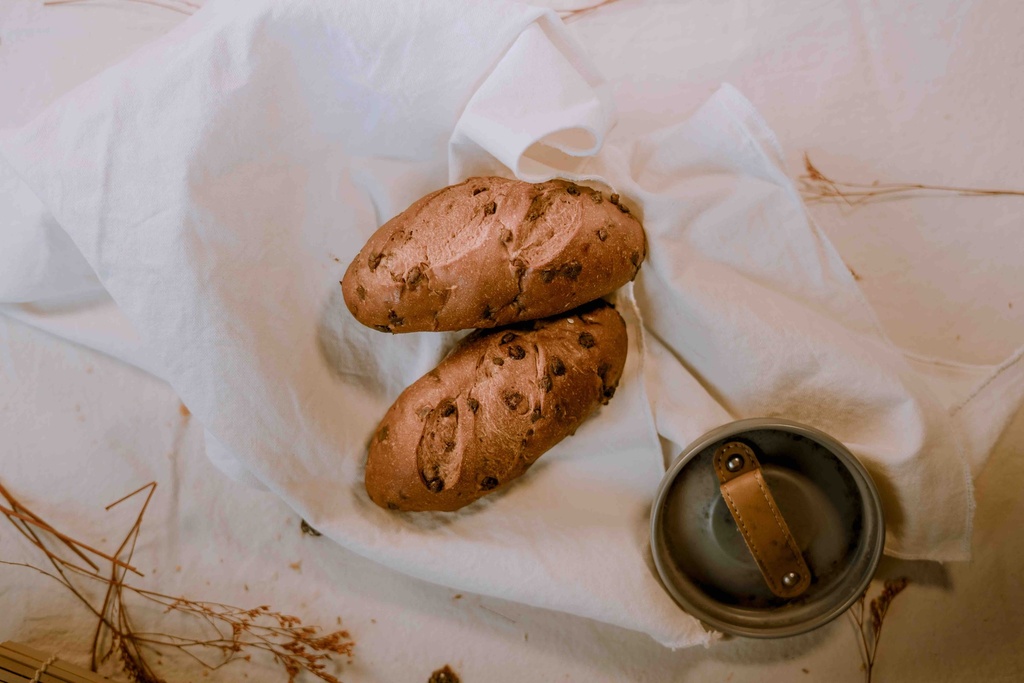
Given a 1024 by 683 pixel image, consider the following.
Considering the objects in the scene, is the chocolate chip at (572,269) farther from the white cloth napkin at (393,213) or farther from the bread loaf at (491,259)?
the white cloth napkin at (393,213)

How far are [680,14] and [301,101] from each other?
599 millimetres

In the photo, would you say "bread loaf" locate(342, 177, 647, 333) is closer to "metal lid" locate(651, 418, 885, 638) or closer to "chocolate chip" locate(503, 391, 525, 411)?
"chocolate chip" locate(503, 391, 525, 411)

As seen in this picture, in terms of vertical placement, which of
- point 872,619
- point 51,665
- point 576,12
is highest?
point 576,12

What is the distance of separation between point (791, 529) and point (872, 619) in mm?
275

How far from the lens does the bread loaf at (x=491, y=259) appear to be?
0.79 metres

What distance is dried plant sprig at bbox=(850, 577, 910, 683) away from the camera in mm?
1006

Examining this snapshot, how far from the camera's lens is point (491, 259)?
2.57 feet

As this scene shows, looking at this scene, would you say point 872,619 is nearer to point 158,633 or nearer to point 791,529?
point 791,529

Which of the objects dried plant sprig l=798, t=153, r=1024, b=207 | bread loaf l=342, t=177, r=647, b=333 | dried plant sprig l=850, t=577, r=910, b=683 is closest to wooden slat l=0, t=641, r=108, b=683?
bread loaf l=342, t=177, r=647, b=333

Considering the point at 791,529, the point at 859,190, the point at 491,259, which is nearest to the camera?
the point at 491,259

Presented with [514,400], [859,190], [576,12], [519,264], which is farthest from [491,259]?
[859,190]

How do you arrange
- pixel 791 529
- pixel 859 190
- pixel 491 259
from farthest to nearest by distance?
pixel 859 190 < pixel 791 529 < pixel 491 259

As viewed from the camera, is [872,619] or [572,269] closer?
[572,269]

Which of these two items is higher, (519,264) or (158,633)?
(519,264)
